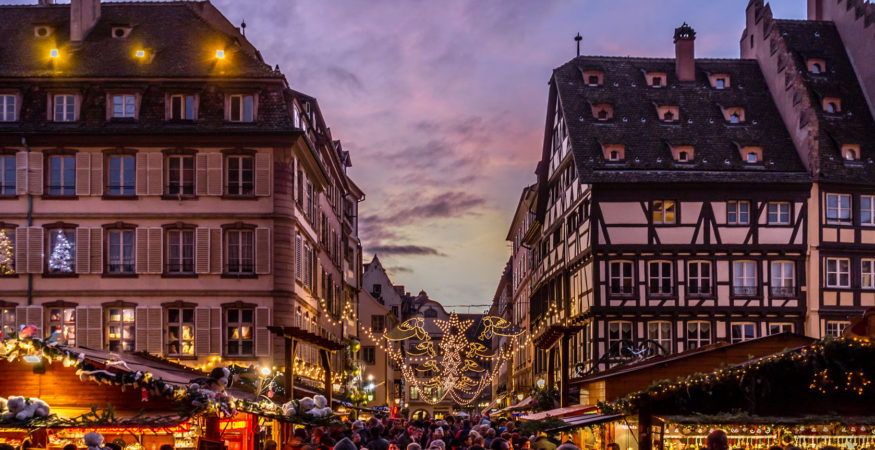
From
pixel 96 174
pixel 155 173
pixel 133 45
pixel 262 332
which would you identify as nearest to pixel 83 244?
pixel 96 174

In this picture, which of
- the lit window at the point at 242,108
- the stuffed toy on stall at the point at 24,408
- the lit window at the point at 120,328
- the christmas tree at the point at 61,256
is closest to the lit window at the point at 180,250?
the lit window at the point at 120,328

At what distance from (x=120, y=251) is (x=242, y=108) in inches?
251

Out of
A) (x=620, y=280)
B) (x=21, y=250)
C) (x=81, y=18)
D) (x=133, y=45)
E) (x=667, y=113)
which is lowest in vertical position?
(x=620, y=280)

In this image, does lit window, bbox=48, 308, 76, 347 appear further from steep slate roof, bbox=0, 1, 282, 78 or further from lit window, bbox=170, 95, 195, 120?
steep slate roof, bbox=0, 1, 282, 78

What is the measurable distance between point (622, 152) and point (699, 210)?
382 centimetres

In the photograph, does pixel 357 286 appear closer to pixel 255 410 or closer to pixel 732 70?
pixel 732 70

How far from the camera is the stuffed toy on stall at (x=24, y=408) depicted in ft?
41.5

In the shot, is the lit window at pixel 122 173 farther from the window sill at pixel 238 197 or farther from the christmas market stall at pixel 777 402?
the christmas market stall at pixel 777 402

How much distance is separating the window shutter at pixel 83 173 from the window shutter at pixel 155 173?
6.71ft

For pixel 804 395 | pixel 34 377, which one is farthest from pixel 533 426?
pixel 34 377

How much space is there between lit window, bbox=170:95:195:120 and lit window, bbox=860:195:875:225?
2555 cm

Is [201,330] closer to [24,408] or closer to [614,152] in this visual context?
[614,152]

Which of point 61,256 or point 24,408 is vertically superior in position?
point 61,256

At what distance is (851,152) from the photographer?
4484cm
